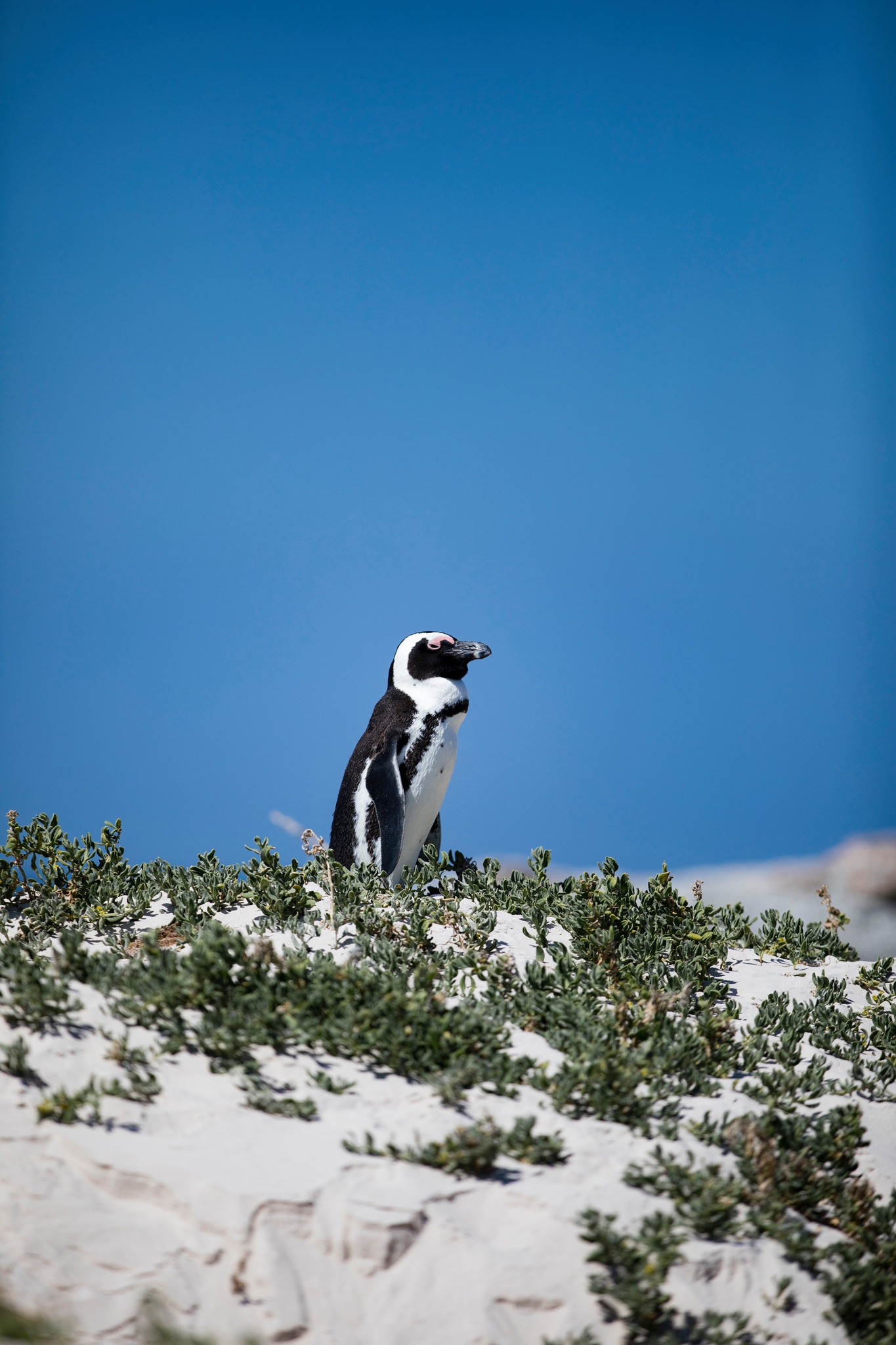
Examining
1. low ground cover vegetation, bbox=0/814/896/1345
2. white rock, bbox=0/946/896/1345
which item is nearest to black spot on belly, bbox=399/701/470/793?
low ground cover vegetation, bbox=0/814/896/1345

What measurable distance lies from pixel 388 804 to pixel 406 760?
43 centimetres

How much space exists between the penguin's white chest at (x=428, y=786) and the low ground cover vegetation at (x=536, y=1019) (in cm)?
128

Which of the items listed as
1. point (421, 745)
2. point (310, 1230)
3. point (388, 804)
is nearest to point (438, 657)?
point (421, 745)

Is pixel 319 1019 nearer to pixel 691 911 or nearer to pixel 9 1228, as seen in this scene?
pixel 9 1228

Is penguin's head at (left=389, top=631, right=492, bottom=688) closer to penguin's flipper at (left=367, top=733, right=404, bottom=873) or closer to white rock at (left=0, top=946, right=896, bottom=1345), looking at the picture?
penguin's flipper at (left=367, top=733, right=404, bottom=873)

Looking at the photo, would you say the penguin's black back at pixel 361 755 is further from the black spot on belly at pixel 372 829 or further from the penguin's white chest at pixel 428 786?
the penguin's white chest at pixel 428 786

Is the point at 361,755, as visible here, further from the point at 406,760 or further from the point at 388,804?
the point at 388,804

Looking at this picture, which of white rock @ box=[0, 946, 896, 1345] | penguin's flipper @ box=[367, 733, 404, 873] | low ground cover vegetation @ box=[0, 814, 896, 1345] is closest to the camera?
white rock @ box=[0, 946, 896, 1345]

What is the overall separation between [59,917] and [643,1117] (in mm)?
3612

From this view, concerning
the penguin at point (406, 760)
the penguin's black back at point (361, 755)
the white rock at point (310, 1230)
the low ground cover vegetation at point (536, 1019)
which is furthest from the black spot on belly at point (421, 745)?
the white rock at point (310, 1230)

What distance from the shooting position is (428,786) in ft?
27.0

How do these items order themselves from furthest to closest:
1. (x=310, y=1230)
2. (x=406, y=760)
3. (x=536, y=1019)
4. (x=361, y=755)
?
(x=361, y=755)
(x=406, y=760)
(x=536, y=1019)
(x=310, y=1230)

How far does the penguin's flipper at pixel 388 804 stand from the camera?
789cm

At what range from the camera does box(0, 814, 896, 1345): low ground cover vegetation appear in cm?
393
